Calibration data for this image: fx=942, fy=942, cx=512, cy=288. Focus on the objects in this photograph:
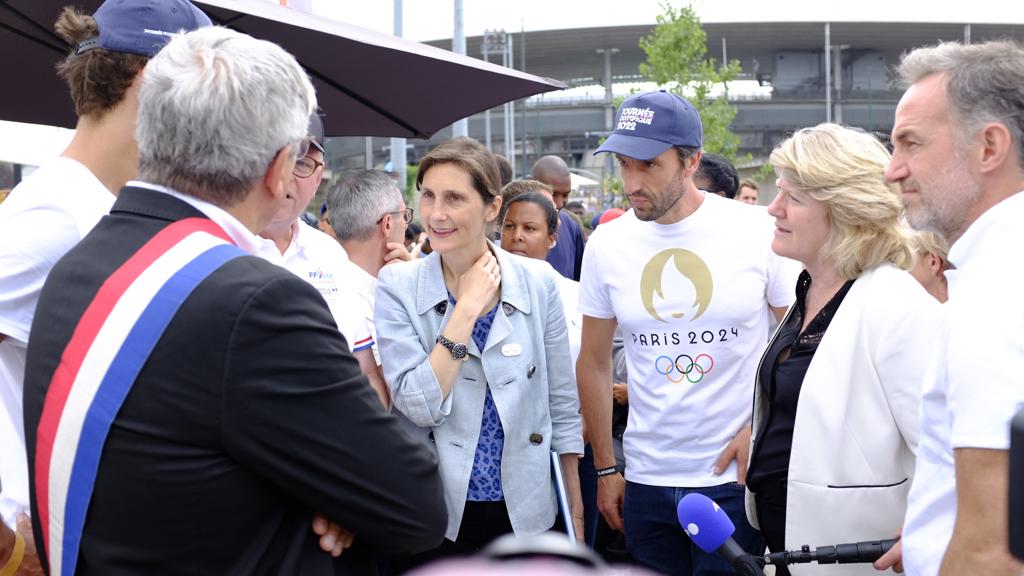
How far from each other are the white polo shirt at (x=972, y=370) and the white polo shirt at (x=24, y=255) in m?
1.94

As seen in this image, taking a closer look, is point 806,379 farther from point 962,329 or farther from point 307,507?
point 307,507

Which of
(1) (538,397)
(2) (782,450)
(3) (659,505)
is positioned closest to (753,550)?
(3) (659,505)

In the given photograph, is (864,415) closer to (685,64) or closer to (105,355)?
(105,355)

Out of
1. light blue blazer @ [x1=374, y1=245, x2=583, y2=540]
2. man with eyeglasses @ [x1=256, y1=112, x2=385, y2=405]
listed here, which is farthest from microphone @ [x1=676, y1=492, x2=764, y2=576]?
man with eyeglasses @ [x1=256, y1=112, x2=385, y2=405]

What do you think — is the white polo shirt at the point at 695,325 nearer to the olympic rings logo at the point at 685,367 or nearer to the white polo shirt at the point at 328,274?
the olympic rings logo at the point at 685,367

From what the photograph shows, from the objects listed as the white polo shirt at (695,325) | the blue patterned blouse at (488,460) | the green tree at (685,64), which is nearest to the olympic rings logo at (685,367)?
the white polo shirt at (695,325)

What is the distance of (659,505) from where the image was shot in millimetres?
3811

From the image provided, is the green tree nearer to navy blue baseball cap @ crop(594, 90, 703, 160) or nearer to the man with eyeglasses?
navy blue baseball cap @ crop(594, 90, 703, 160)

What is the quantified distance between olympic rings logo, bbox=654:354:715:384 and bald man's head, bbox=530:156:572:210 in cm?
542

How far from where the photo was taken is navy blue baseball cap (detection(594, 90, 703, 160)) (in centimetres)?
393

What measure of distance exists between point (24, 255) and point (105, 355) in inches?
24.8

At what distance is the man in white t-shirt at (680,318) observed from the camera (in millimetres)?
3736

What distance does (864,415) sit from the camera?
110 inches

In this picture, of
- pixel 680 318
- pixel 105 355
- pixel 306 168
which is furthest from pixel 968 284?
pixel 306 168
